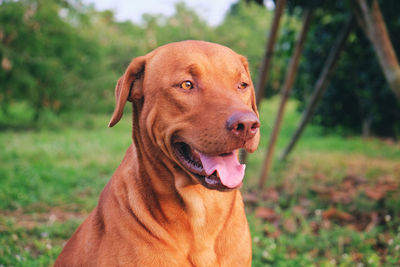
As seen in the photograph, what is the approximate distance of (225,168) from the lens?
2158 mm

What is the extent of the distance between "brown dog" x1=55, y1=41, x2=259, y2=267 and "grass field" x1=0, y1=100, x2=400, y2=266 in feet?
4.35

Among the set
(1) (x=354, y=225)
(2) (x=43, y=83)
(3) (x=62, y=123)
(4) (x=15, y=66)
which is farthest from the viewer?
(3) (x=62, y=123)

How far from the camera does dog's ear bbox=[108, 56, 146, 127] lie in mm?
2357

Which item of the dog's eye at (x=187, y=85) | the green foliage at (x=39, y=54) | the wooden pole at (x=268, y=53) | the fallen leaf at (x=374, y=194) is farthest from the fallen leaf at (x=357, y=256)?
the green foliage at (x=39, y=54)

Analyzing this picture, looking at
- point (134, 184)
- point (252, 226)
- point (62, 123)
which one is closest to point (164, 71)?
point (134, 184)

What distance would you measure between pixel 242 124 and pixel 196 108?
0.34 meters

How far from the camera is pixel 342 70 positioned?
1002cm

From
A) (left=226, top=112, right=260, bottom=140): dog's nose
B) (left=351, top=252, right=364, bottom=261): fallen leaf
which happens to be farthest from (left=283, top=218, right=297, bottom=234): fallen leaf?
(left=226, top=112, right=260, bottom=140): dog's nose

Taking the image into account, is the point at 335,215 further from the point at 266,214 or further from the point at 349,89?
the point at 349,89

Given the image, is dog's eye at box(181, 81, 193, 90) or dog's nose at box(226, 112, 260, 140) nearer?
dog's nose at box(226, 112, 260, 140)

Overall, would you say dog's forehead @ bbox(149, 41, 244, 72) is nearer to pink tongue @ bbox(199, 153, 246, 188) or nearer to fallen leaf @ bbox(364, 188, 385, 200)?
pink tongue @ bbox(199, 153, 246, 188)

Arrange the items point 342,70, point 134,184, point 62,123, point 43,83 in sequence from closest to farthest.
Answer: point 134,184 < point 342,70 < point 43,83 < point 62,123

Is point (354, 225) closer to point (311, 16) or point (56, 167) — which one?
point (311, 16)

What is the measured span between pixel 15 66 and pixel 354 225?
10416mm
